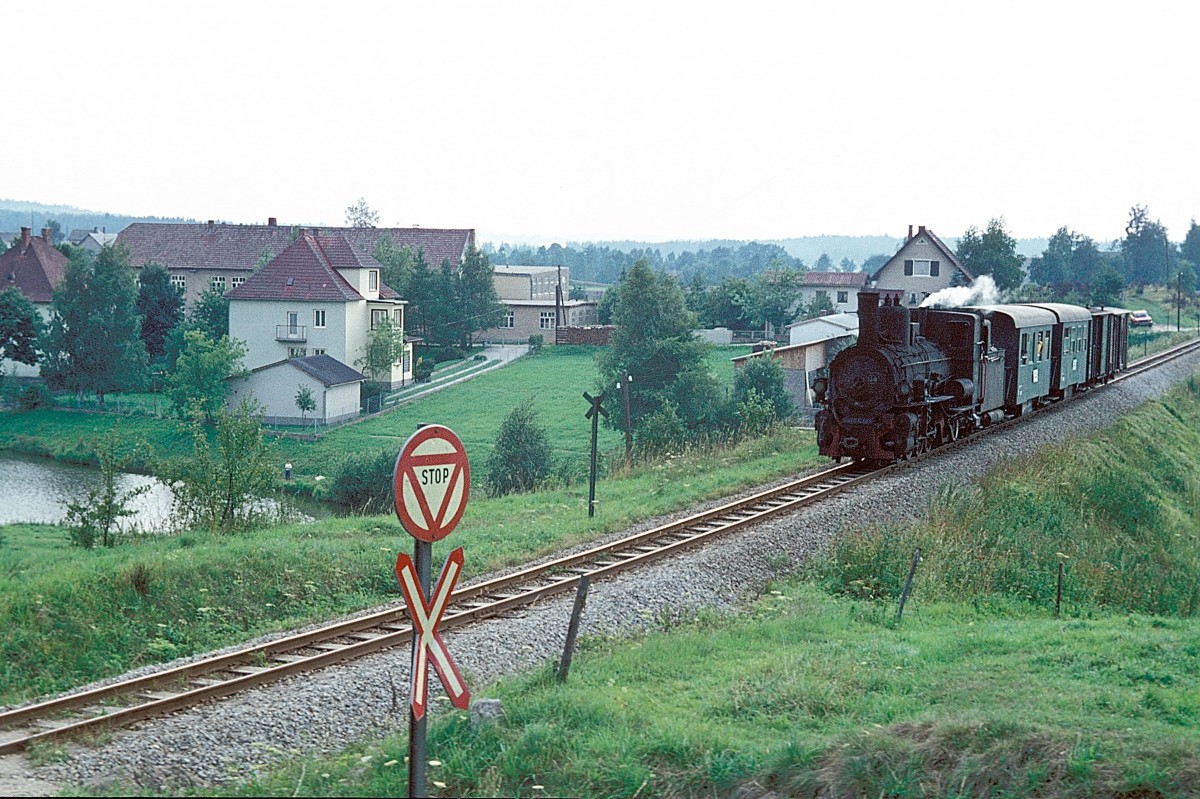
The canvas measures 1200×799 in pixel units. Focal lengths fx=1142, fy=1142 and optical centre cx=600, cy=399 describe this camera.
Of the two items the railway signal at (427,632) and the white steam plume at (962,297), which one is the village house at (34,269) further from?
the railway signal at (427,632)

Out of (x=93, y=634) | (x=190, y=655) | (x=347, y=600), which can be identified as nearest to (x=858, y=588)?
(x=347, y=600)

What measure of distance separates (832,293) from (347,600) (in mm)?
78542

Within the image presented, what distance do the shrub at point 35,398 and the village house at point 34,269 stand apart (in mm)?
9589

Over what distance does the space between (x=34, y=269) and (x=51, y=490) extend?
36767 mm

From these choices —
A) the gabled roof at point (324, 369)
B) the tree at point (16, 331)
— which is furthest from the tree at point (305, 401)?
the tree at point (16, 331)

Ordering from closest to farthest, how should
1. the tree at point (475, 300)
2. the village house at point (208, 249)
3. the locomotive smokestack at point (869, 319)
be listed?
the locomotive smokestack at point (869, 319) < the tree at point (475, 300) < the village house at point (208, 249)

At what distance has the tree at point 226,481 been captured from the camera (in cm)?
2059

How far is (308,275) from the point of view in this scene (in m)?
63.2

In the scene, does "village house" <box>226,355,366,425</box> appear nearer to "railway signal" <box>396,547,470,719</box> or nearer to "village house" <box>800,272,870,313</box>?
"village house" <box>800,272,870,313</box>

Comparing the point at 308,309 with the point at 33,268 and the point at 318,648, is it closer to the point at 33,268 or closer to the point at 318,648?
the point at 33,268

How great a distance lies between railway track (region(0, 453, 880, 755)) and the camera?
959 centimetres

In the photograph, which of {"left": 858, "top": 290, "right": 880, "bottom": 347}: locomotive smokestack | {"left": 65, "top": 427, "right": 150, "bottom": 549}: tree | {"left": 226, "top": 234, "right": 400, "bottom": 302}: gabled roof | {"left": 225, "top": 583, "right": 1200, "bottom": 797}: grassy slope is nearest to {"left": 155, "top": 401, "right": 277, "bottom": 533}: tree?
{"left": 65, "top": 427, "right": 150, "bottom": 549}: tree

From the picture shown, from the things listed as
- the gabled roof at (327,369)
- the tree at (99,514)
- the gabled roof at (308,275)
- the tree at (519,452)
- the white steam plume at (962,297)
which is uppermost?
the gabled roof at (308,275)

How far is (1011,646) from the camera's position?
11914mm
